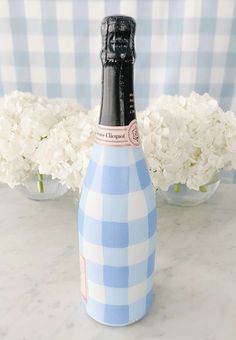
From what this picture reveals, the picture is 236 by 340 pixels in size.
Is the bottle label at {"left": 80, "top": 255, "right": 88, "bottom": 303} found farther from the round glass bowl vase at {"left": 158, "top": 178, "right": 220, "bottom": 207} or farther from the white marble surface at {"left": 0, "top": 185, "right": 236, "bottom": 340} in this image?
the round glass bowl vase at {"left": 158, "top": 178, "right": 220, "bottom": 207}

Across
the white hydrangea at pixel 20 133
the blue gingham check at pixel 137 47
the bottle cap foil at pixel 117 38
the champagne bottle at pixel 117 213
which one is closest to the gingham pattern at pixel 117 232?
the champagne bottle at pixel 117 213

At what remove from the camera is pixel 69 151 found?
1.99 ft

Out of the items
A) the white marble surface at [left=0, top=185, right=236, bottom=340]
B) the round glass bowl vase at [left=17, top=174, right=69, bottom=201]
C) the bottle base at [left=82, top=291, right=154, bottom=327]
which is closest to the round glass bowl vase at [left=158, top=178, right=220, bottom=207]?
the white marble surface at [left=0, top=185, right=236, bottom=340]

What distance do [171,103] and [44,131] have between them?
251 mm

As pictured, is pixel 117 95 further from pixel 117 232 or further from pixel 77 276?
pixel 77 276

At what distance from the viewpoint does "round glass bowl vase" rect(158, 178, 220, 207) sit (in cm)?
77

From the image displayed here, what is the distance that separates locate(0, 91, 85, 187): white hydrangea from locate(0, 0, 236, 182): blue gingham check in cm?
29

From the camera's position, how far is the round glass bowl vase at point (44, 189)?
0.79m

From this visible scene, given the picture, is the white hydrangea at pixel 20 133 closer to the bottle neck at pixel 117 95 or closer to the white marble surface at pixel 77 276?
the white marble surface at pixel 77 276

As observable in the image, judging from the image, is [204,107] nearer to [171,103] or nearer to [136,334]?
[171,103]

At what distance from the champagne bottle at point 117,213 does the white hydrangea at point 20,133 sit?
0.23 m

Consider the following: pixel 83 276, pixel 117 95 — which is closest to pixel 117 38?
pixel 117 95

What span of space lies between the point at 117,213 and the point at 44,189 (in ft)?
1.33

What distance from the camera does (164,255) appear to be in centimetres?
63
